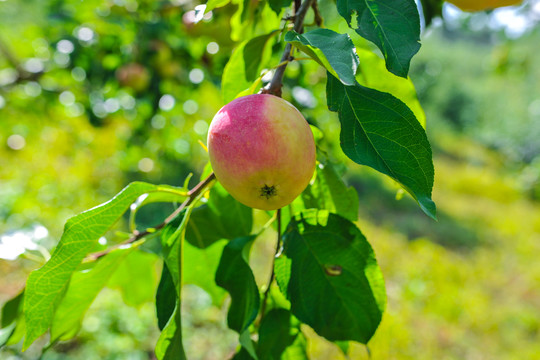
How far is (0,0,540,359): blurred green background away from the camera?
128cm

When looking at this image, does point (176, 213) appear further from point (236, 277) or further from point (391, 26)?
point (391, 26)

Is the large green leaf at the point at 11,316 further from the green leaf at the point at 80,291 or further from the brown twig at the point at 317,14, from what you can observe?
the brown twig at the point at 317,14

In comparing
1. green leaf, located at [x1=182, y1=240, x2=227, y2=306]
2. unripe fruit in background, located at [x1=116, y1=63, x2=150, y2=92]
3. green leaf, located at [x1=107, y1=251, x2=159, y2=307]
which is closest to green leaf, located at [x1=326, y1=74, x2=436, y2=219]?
green leaf, located at [x1=182, y1=240, x2=227, y2=306]

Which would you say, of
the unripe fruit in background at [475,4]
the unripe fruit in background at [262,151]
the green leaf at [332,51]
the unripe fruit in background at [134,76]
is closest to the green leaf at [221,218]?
the unripe fruit in background at [262,151]

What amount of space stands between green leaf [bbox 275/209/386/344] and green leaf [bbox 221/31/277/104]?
200 mm

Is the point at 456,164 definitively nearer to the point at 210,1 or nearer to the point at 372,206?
the point at 372,206

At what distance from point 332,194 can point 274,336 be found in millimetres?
178

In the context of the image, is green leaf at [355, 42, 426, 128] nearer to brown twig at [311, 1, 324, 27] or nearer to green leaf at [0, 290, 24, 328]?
brown twig at [311, 1, 324, 27]

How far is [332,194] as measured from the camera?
509mm

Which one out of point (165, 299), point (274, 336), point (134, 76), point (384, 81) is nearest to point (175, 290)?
point (165, 299)

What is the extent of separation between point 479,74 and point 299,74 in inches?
680

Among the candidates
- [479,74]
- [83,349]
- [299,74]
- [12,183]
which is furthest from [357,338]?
[479,74]

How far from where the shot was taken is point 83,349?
243 centimetres

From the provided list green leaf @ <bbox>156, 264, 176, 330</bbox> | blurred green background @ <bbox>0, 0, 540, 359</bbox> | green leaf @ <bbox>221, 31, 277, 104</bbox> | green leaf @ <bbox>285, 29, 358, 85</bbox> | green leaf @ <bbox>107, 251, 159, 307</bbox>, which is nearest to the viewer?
green leaf @ <bbox>285, 29, 358, 85</bbox>
